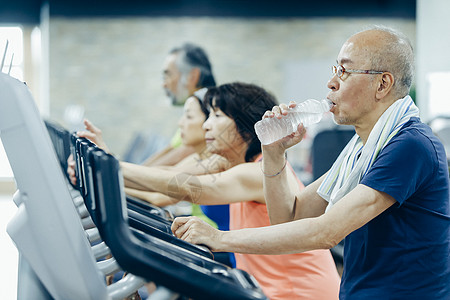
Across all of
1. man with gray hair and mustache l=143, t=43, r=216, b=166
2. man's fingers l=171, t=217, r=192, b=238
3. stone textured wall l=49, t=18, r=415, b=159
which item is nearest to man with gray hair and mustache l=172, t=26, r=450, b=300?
man's fingers l=171, t=217, r=192, b=238

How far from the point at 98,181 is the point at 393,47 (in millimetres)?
850

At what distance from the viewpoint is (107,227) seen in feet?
2.84

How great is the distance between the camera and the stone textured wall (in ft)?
29.1

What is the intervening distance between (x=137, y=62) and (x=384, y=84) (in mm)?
7984

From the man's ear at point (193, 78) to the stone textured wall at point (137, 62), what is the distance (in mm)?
5616

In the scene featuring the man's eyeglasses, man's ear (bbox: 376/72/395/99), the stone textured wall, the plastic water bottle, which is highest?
the man's eyeglasses

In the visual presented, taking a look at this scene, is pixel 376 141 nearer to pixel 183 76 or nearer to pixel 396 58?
pixel 396 58

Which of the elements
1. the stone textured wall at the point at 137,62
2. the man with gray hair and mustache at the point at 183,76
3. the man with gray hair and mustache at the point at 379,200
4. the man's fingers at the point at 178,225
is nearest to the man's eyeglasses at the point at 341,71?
the man with gray hair and mustache at the point at 379,200

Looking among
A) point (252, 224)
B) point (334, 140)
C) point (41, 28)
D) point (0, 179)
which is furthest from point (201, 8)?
point (252, 224)

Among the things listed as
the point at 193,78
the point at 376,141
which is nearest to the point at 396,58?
the point at 376,141

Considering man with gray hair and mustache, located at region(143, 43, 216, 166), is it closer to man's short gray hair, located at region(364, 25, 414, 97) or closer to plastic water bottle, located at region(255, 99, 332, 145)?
plastic water bottle, located at region(255, 99, 332, 145)

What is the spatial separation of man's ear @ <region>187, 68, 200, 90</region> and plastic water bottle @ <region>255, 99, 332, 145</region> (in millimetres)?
1725

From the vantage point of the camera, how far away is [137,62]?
8992 mm

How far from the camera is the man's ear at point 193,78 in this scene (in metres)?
3.22
